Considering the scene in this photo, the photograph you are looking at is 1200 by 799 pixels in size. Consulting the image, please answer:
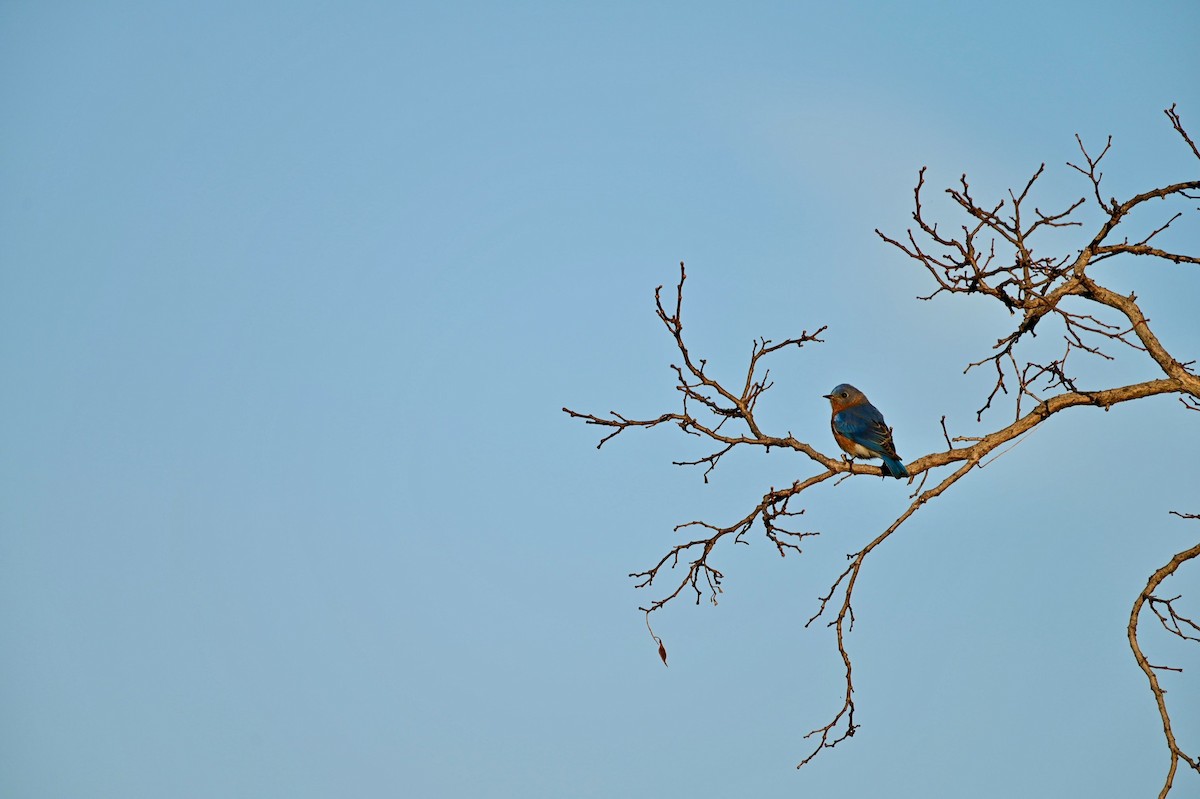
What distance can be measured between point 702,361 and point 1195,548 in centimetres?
263

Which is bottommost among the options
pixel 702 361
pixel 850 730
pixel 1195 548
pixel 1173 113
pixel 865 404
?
pixel 850 730

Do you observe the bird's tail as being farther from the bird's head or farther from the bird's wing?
the bird's head

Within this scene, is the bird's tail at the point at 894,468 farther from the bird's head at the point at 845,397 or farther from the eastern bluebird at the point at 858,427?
the bird's head at the point at 845,397

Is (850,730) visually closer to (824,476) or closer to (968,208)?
(824,476)

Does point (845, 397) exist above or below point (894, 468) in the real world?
above

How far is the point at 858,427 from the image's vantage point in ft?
30.7

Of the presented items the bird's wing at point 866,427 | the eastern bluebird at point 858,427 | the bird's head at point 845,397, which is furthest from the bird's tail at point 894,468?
the bird's head at point 845,397

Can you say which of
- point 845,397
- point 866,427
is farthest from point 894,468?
point 845,397

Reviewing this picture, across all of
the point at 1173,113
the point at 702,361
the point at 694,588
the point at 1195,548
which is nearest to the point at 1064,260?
the point at 1173,113

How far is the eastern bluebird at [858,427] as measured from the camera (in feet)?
28.7

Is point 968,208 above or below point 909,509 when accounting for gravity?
above

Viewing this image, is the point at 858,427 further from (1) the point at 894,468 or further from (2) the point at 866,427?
(1) the point at 894,468

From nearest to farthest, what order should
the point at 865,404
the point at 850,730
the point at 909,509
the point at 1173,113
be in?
the point at 909,509 → the point at 850,730 → the point at 1173,113 → the point at 865,404

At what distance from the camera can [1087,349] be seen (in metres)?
6.12
